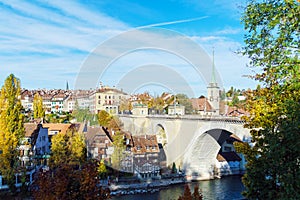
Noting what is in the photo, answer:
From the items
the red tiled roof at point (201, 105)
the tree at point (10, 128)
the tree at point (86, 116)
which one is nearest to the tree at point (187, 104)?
the red tiled roof at point (201, 105)

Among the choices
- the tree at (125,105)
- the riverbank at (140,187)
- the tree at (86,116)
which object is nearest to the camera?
the riverbank at (140,187)

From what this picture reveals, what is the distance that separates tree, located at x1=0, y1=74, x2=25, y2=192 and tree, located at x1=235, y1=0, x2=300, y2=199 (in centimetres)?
998

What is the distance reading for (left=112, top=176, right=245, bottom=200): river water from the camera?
45.4 ft

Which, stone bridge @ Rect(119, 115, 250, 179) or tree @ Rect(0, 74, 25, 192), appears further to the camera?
stone bridge @ Rect(119, 115, 250, 179)

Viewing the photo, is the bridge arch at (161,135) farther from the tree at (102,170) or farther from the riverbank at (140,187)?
the tree at (102,170)

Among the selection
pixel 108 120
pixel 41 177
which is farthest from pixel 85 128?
pixel 41 177

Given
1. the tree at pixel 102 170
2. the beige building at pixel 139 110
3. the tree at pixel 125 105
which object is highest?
the tree at pixel 125 105

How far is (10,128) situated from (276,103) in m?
10.6

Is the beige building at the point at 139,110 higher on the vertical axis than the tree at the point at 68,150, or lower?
higher

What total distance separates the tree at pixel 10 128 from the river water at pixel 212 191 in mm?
4364

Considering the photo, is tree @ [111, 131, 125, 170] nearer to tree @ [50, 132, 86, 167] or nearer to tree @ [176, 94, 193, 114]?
tree @ [50, 132, 86, 167]

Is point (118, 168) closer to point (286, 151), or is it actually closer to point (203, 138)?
point (203, 138)

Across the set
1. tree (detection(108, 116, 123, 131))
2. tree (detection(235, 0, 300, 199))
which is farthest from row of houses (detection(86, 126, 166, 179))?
tree (detection(235, 0, 300, 199))

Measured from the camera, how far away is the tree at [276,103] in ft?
10.5
